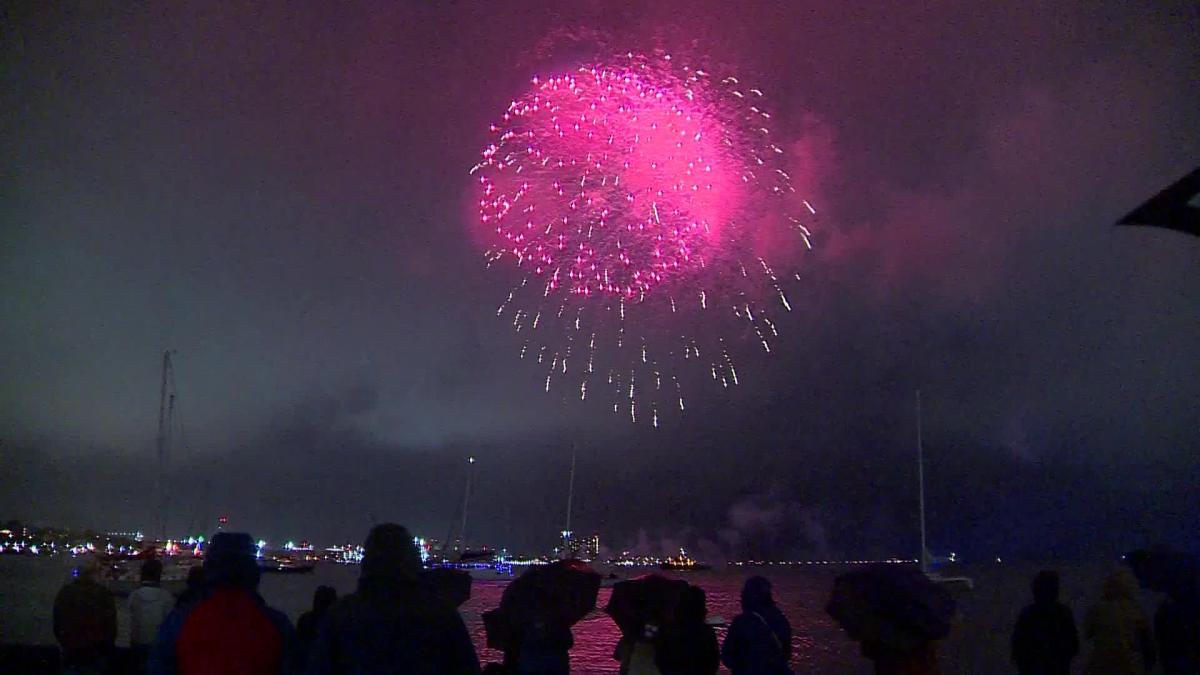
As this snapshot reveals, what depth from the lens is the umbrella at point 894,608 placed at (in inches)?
151

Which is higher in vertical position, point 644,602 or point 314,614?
point 644,602

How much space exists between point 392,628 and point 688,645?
125 inches

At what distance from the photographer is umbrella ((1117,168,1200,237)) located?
449cm

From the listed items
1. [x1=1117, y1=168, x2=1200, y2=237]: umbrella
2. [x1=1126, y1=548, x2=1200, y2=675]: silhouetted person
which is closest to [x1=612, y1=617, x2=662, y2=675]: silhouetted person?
[x1=1126, y1=548, x2=1200, y2=675]: silhouetted person

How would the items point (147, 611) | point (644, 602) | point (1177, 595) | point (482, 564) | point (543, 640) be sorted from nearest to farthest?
1. point (1177, 595)
2. point (543, 640)
3. point (644, 602)
4. point (147, 611)
5. point (482, 564)

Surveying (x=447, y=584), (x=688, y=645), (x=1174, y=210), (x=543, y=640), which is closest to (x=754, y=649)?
(x=688, y=645)

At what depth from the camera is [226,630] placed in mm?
4520

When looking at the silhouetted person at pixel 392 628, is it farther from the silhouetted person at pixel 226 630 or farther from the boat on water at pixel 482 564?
the boat on water at pixel 482 564

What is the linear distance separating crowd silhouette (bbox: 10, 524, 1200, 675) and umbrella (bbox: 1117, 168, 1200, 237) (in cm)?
235

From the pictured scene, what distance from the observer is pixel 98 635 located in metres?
8.20

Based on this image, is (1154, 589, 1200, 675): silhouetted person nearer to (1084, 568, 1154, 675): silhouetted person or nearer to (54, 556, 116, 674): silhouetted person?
(1084, 568, 1154, 675): silhouetted person

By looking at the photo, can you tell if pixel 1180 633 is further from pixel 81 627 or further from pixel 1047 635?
pixel 81 627

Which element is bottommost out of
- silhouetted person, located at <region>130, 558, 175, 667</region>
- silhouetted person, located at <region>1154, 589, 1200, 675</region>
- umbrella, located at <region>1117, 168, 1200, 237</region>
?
silhouetted person, located at <region>130, 558, 175, 667</region>

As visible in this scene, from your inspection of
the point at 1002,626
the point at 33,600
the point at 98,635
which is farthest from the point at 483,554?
the point at 98,635
